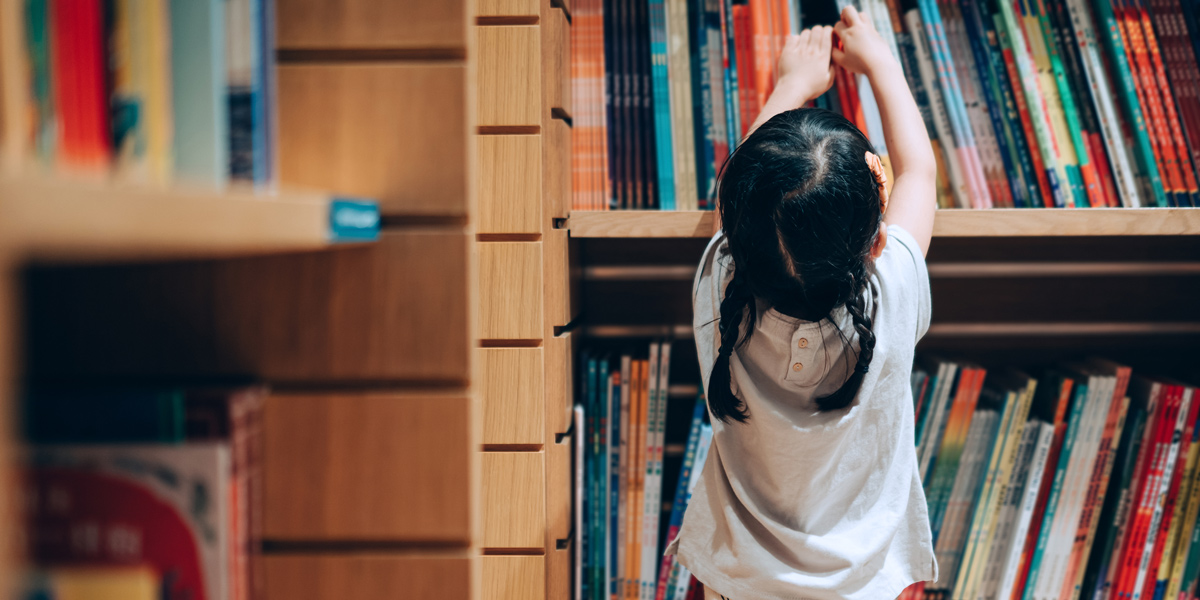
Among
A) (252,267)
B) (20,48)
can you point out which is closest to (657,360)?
(252,267)

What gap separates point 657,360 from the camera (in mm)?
1182

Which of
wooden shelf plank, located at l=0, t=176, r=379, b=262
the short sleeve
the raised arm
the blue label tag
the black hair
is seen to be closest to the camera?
wooden shelf plank, located at l=0, t=176, r=379, b=262

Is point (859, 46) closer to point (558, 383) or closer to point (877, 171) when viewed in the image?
point (877, 171)

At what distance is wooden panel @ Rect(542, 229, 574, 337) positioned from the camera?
105 centimetres

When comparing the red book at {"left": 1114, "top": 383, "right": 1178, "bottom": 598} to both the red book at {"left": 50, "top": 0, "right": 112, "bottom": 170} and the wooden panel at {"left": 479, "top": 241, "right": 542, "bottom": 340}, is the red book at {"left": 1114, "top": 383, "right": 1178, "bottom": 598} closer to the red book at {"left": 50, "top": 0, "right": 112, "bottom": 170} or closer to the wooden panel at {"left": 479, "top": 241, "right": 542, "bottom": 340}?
the wooden panel at {"left": 479, "top": 241, "right": 542, "bottom": 340}

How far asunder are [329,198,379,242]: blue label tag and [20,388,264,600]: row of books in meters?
0.13

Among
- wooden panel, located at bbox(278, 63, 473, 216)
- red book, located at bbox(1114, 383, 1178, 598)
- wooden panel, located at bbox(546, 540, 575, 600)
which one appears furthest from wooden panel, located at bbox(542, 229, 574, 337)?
red book, located at bbox(1114, 383, 1178, 598)

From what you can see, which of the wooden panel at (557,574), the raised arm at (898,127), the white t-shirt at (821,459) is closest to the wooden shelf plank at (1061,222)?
the raised arm at (898,127)

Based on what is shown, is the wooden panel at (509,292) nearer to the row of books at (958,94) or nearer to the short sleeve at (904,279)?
the row of books at (958,94)

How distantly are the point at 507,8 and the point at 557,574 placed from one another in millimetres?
925

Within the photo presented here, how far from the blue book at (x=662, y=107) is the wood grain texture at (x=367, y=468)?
690 mm

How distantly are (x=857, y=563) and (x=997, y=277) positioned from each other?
2.72 feet

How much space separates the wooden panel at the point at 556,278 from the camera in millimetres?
1055

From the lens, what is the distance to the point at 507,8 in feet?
3.33
